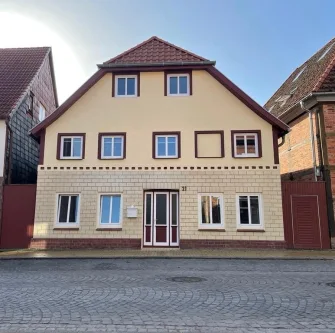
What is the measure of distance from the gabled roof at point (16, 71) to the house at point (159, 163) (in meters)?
2.66

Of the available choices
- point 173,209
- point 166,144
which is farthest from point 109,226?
point 166,144

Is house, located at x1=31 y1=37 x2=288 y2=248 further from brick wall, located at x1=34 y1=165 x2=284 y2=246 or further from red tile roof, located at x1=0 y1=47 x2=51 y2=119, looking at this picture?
red tile roof, located at x1=0 y1=47 x2=51 y2=119

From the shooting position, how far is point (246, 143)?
16.2m

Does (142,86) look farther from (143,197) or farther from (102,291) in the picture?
(102,291)

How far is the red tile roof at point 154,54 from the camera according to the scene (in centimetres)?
1712

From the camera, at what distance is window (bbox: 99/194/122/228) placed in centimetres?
1576

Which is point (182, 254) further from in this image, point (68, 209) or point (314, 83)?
point (314, 83)

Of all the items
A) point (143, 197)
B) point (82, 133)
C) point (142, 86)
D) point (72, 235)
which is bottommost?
point (72, 235)

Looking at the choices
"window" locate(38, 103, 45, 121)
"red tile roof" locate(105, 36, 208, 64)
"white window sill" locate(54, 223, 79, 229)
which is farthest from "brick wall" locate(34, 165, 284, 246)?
"window" locate(38, 103, 45, 121)

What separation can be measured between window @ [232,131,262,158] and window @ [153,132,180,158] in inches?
99.1

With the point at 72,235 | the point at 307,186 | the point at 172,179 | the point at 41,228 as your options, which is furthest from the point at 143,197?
the point at 307,186

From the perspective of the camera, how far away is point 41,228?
1579 centimetres

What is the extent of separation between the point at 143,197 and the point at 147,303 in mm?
9470

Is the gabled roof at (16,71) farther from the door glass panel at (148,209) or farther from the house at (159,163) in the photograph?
the door glass panel at (148,209)
